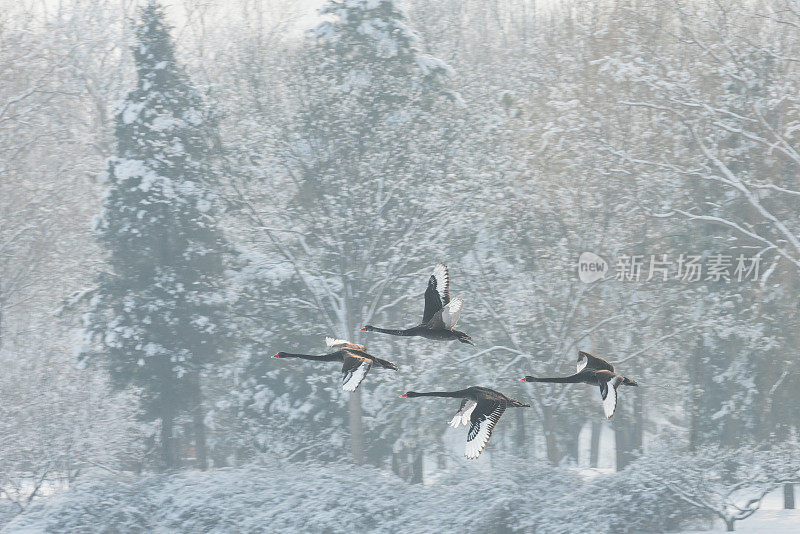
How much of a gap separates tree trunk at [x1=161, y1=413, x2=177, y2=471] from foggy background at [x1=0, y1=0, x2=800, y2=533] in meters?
0.09

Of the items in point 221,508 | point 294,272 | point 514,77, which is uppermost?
point 514,77

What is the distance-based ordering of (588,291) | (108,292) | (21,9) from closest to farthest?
(588,291), (108,292), (21,9)

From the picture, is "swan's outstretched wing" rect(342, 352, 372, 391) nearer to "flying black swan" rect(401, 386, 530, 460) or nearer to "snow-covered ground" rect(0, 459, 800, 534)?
"flying black swan" rect(401, 386, 530, 460)

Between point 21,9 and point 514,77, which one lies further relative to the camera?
point 21,9

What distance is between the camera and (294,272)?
22.2m

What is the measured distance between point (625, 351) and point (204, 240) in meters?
11.0

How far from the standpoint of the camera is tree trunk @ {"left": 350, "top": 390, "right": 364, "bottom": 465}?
21.6 metres

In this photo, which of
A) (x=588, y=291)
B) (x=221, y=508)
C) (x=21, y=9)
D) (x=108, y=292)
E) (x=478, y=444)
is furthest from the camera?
(x=21, y=9)

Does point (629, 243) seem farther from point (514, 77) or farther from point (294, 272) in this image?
point (294, 272)

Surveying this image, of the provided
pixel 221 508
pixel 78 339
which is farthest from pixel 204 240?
pixel 221 508

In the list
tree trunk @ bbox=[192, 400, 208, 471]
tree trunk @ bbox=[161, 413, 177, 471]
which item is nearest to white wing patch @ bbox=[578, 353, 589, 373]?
tree trunk @ bbox=[161, 413, 177, 471]

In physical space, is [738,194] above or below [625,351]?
above

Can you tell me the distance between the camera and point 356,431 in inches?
856

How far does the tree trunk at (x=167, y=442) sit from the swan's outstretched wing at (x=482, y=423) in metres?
18.7
